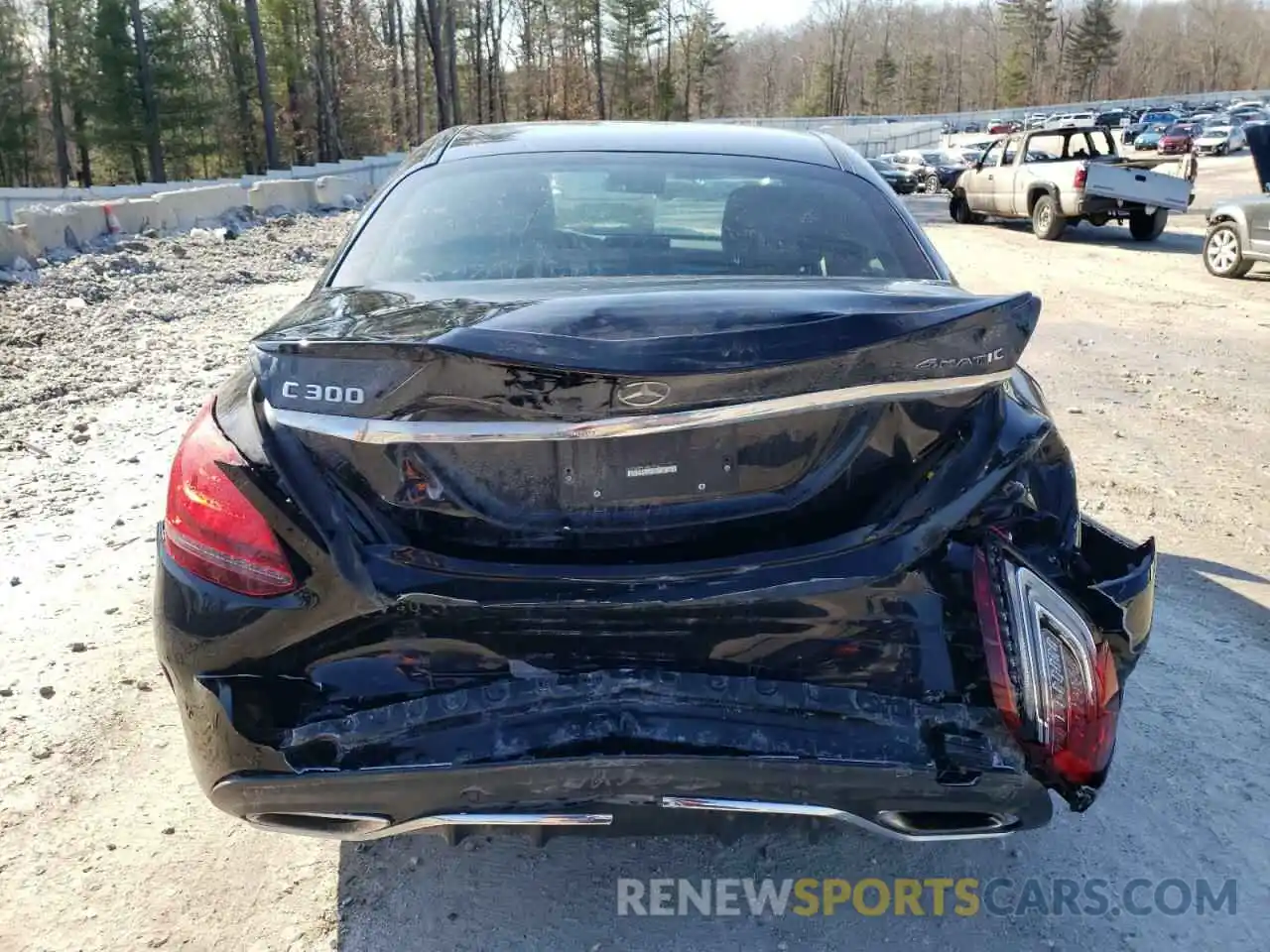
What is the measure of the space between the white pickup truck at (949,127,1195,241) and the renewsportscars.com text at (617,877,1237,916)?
16.1 meters

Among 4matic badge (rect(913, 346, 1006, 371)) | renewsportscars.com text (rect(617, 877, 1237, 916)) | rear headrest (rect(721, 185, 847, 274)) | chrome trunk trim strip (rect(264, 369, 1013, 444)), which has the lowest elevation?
renewsportscars.com text (rect(617, 877, 1237, 916))

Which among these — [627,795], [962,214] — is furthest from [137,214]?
[627,795]

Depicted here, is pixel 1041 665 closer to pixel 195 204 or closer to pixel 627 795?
pixel 627 795

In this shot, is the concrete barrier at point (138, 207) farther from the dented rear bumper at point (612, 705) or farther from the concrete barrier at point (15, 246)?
the dented rear bumper at point (612, 705)

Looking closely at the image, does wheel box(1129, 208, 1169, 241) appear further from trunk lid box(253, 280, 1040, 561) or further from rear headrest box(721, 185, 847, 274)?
trunk lid box(253, 280, 1040, 561)

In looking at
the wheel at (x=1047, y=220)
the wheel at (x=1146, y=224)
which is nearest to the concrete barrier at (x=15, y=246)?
the wheel at (x=1047, y=220)

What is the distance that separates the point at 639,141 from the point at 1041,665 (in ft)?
7.31

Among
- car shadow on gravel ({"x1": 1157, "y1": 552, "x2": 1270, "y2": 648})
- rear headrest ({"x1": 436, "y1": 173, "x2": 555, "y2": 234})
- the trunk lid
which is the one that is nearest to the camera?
the trunk lid

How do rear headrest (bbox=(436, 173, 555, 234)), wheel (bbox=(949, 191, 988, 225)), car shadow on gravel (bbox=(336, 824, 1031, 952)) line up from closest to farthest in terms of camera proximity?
1. car shadow on gravel (bbox=(336, 824, 1031, 952))
2. rear headrest (bbox=(436, 173, 555, 234))
3. wheel (bbox=(949, 191, 988, 225))

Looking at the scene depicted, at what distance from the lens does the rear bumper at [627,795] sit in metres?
1.86

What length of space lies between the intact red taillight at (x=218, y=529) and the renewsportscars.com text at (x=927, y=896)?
1.18m

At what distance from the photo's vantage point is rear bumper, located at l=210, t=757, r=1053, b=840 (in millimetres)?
1861

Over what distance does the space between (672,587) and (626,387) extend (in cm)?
38

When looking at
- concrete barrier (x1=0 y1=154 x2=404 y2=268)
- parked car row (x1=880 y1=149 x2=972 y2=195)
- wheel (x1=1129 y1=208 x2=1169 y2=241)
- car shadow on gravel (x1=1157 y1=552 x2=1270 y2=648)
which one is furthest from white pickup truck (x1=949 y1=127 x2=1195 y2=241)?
car shadow on gravel (x1=1157 y1=552 x2=1270 y2=648)
